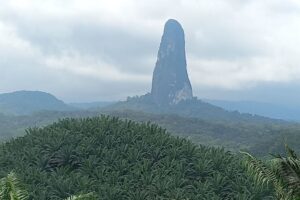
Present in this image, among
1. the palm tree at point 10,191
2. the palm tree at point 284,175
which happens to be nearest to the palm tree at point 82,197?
the palm tree at point 10,191

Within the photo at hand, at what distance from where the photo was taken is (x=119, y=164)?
41.0 m

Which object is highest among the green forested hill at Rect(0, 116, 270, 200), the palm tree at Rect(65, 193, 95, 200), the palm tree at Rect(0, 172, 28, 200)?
the palm tree at Rect(0, 172, 28, 200)

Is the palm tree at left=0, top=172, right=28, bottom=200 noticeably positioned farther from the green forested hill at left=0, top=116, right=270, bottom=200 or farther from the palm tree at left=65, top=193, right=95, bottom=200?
the green forested hill at left=0, top=116, right=270, bottom=200

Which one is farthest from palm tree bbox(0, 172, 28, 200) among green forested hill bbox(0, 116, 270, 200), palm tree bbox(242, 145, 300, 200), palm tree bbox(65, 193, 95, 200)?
green forested hill bbox(0, 116, 270, 200)

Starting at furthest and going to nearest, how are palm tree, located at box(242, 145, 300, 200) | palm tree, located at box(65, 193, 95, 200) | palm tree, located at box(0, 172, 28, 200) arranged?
palm tree, located at box(65, 193, 95, 200)
palm tree, located at box(0, 172, 28, 200)
palm tree, located at box(242, 145, 300, 200)

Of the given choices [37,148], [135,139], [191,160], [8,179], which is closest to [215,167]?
[191,160]

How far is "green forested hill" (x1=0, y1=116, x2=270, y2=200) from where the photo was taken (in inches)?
1423

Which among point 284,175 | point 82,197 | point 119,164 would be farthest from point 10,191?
point 119,164

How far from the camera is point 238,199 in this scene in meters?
35.4

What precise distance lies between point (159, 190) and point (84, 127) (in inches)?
601

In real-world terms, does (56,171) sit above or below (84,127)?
below

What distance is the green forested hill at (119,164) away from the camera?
3616 centimetres

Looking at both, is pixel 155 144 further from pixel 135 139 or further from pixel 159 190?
pixel 159 190

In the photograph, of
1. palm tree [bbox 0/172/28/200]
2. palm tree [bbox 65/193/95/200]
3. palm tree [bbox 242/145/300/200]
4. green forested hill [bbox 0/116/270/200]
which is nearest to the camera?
palm tree [bbox 242/145/300/200]
